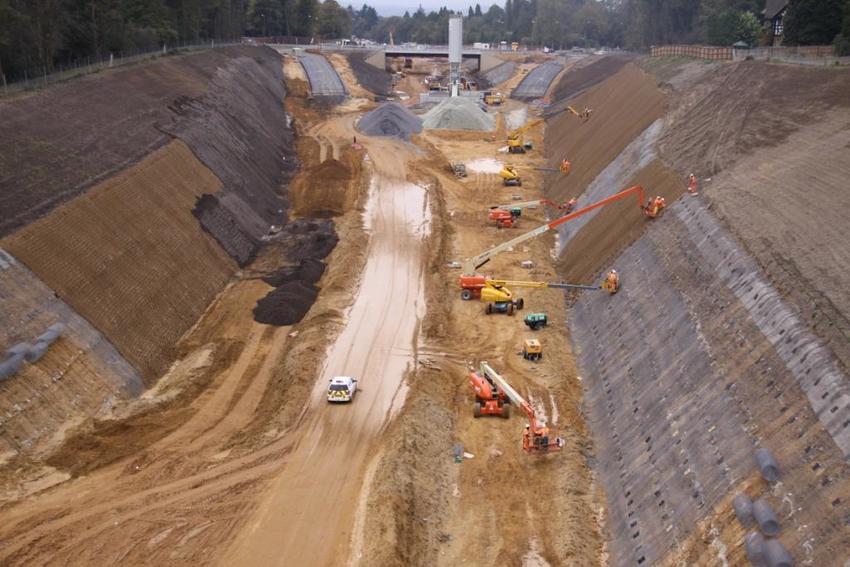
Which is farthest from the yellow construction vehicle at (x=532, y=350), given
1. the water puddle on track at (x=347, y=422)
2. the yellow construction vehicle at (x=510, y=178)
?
the yellow construction vehicle at (x=510, y=178)

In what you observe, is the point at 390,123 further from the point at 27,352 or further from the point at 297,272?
the point at 27,352

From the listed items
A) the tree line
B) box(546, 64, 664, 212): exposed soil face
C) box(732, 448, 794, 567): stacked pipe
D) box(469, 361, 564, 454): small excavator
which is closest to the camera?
box(732, 448, 794, 567): stacked pipe

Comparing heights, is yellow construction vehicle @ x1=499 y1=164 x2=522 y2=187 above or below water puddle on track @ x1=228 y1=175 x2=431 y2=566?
above

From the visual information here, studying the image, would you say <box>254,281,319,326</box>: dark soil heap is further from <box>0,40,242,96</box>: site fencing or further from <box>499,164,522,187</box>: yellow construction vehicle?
<box>499,164,522,187</box>: yellow construction vehicle

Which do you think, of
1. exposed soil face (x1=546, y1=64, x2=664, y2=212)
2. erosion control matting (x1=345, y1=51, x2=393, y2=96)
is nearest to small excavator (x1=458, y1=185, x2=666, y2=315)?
exposed soil face (x1=546, y1=64, x2=664, y2=212)

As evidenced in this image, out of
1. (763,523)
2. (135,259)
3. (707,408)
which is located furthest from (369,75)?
(763,523)

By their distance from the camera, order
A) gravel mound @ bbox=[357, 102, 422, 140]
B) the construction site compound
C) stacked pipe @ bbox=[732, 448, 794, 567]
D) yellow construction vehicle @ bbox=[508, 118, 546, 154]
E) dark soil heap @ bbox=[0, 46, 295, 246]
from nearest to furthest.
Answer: stacked pipe @ bbox=[732, 448, 794, 567] → the construction site compound → dark soil heap @ bbox=[0, 46, 295, 246] → yellow construction vehicle @ bbox=[508, 118, 546, 154] → gravel mound @ bbox=[357, 102, 422, 140]
